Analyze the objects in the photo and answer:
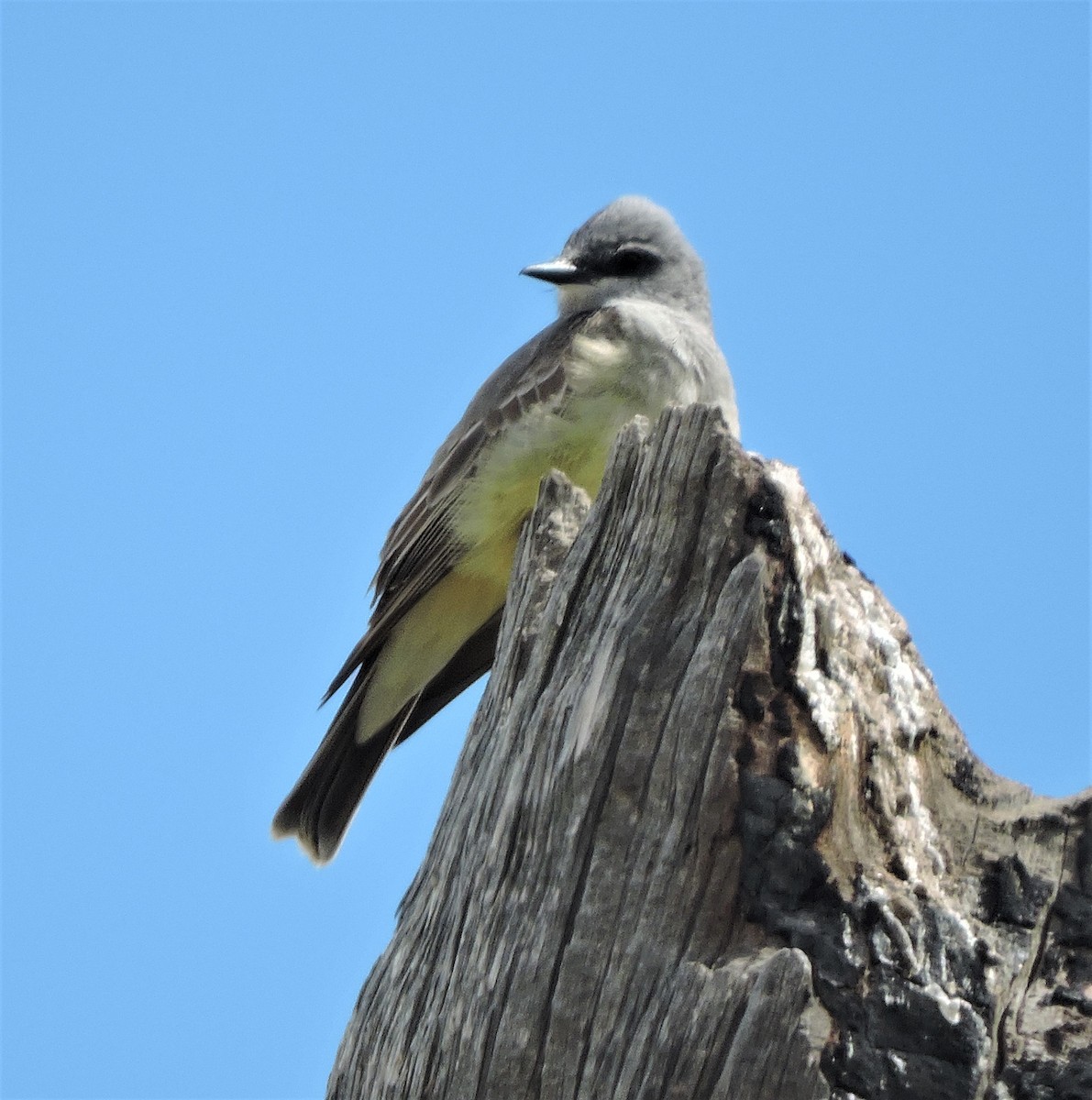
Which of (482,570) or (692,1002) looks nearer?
(692,1002)

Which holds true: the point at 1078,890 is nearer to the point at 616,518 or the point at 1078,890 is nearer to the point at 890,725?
the point at 890,725

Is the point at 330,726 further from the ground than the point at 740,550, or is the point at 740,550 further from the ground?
the point at 330,726

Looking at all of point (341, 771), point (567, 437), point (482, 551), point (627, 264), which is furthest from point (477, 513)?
point (627, 264)

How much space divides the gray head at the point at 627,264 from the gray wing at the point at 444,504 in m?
0.73

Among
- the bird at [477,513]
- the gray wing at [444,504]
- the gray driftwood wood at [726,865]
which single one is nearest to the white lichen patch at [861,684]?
the gray driftwood wood at [726,865]

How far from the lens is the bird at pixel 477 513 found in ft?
18.5

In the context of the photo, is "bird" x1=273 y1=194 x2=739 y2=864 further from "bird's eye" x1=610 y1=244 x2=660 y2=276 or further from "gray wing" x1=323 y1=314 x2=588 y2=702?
"bird's eye" x1=610 y1=244 x2=660 y2=276

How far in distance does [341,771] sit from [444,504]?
107 centimetres

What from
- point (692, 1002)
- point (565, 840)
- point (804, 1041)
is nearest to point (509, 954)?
point (565, 840)

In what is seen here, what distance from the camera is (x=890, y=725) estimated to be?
10.6ft

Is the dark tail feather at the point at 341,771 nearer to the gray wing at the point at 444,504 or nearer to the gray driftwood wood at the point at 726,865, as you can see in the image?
the gray wing at the point at 444,504

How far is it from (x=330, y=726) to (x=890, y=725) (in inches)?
116

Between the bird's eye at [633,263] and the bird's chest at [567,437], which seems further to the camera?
the bird's eye at [633,263]

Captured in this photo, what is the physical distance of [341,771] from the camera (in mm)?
5688
